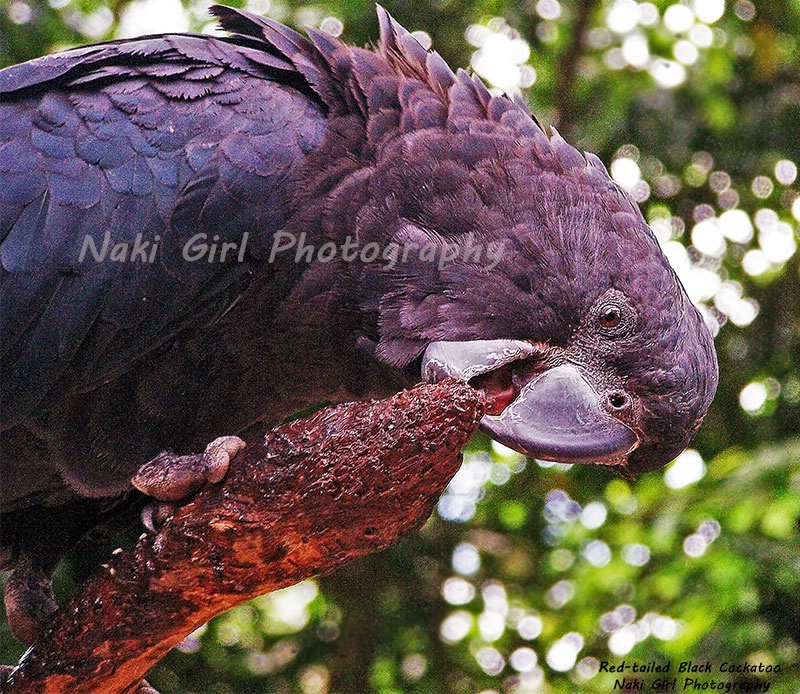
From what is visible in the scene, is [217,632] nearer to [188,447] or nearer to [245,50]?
[188,447]

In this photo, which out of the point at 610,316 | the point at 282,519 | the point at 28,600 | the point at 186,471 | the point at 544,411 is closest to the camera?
the point at 282,519

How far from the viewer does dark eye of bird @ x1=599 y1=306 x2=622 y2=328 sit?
3135 mm

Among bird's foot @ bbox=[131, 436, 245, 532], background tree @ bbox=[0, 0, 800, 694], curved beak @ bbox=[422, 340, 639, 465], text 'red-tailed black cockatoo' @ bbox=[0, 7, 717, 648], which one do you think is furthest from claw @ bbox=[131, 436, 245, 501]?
background tree @ bbox=[0, 0, 800, 694]

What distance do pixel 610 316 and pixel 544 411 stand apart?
0.38 m

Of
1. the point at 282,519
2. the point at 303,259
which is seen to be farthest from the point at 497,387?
the point at 282,519

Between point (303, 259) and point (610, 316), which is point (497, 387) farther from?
point (303, 259)

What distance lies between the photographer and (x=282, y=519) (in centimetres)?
244

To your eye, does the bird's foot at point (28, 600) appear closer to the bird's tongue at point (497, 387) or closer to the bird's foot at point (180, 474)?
Result: the bird's foot at point (180, 474)

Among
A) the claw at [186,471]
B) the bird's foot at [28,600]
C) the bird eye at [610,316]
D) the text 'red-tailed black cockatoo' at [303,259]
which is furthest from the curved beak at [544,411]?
the bird's foot at [28,600]

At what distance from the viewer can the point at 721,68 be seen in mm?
5516

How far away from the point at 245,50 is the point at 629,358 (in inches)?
67.1

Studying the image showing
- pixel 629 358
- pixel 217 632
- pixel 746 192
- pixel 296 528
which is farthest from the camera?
pixel 746 192

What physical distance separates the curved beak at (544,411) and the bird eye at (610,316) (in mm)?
169

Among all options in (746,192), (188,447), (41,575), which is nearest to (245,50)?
(188,447)
